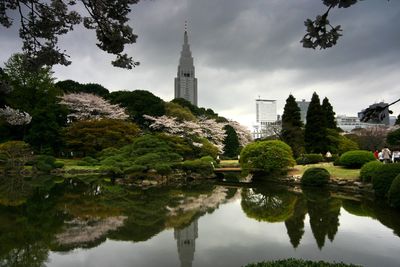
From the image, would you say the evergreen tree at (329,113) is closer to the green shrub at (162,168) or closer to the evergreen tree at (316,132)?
the evergreen tree at (316,132)

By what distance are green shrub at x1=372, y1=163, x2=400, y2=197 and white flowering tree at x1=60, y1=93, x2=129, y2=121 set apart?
1008 inches

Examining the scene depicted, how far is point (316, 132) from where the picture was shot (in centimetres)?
2806

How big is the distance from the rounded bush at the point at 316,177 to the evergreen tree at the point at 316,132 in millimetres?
10093

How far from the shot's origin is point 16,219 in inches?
371

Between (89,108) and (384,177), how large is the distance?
2888 cm

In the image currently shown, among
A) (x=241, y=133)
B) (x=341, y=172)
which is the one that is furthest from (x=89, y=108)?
(x=341, y=172)

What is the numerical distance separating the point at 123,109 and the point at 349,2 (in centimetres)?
3441

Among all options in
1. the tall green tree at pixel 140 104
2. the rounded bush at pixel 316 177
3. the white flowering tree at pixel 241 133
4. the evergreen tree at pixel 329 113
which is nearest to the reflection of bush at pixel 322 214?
the rounded bush at pixel 316 177

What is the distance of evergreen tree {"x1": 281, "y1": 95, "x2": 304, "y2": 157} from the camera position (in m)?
29.3

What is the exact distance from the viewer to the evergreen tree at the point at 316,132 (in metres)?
27.9

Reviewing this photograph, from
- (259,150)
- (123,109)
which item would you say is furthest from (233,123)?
(259,150)

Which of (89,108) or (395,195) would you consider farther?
(89,108)

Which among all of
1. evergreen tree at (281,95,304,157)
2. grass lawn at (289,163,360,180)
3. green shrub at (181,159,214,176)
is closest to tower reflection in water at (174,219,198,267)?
grass lawn at (289,163,360,180)

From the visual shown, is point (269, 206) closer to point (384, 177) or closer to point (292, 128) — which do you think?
point (384, 177)
